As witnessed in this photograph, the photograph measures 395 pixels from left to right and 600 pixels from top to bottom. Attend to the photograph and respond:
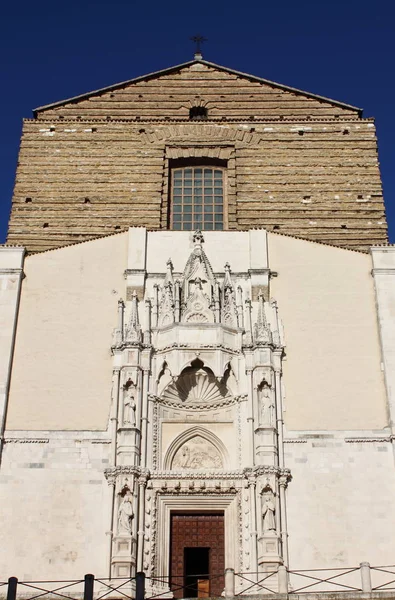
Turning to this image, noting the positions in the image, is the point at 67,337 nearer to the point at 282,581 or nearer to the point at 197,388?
the point at 197,388

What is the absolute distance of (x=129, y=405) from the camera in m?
18.7

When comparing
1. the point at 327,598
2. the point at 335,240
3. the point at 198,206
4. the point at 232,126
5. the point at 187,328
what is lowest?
the point at 327,598

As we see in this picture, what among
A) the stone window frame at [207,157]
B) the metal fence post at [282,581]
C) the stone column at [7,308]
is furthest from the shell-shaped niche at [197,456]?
the stone window frame at [207,157]

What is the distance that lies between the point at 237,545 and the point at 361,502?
274 centimetres

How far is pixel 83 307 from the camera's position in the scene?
20.5 meters

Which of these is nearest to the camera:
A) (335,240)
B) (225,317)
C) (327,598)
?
(327,598)

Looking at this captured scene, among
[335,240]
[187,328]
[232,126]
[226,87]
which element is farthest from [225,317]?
[226,87]

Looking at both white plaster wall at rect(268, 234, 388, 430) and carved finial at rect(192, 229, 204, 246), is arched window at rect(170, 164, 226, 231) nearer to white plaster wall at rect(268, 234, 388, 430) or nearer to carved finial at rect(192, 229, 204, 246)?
carved finial at rect(192, 229, 204, 246)

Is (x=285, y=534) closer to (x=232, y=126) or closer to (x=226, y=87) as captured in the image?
(x=232, y=126)

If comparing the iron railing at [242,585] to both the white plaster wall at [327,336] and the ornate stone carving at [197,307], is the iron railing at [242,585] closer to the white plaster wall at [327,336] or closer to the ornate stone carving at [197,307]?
the white plaster wall at [327,336]

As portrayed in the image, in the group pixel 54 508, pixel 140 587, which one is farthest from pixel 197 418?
pixel 140 587

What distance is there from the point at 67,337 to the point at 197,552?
18.6 ft

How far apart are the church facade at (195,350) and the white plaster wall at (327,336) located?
0.05m

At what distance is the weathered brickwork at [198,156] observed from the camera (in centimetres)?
2262
